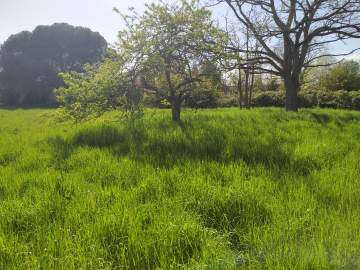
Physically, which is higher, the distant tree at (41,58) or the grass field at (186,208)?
the distant tree at (41,58)

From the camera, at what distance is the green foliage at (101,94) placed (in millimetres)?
8443

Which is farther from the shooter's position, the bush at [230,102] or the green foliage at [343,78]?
the bush at [230,102]

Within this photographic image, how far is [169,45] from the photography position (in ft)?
29.6

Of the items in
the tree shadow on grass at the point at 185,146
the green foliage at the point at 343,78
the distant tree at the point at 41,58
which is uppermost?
the distant tree at the point at 41,58

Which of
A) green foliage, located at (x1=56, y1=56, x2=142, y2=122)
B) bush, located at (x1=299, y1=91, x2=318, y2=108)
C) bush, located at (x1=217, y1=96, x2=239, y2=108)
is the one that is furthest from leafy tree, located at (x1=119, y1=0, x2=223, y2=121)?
bush, located at (x1=217, y1=96, x2=239, y2=108)

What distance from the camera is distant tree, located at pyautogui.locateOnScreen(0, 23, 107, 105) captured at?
47594 millimetres

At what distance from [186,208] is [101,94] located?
614 centimetres

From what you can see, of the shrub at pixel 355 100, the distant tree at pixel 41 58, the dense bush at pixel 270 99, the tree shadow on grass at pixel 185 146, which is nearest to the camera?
the tree shadow on grass at pixel 185 146

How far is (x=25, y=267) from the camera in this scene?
86.4 inches

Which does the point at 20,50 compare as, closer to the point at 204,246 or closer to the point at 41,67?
the point at 41,67

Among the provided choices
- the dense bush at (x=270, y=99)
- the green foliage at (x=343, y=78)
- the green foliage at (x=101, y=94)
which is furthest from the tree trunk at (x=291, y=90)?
the green foliage at (x=343, y=78)

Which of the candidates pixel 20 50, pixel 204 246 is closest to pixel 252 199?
pixel 204 246

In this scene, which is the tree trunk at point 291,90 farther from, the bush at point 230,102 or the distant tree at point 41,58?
the distant tree at point 41,58

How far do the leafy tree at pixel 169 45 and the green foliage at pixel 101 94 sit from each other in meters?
0.64
